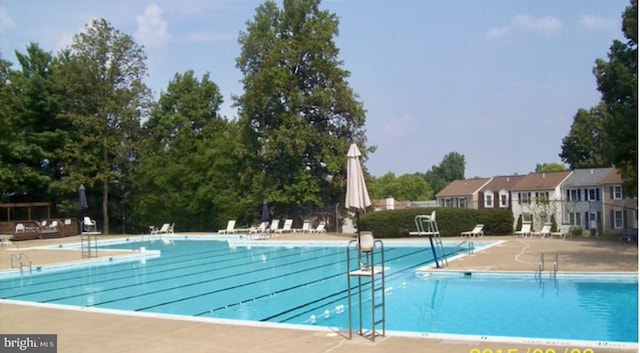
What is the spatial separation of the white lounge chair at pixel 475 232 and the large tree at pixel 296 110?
838cm

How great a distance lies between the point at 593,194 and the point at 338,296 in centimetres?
3663

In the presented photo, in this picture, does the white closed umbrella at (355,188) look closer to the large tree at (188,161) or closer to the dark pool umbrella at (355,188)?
the dark pool umbrella at (355,188)

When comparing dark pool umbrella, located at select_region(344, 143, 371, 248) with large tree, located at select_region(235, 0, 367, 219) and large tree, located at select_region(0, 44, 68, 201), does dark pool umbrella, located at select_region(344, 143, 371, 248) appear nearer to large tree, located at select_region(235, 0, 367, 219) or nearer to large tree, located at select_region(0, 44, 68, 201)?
large tree, located at select_region(235, 0, 367, 219)

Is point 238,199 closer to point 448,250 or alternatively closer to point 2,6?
→ point 448,250

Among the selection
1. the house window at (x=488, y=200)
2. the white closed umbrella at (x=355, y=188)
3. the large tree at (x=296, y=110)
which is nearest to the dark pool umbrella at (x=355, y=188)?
the white closed umbrella at (x=355, y=188)

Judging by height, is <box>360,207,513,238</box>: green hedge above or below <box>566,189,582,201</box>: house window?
below

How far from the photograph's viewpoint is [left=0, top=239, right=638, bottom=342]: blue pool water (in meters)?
9.37

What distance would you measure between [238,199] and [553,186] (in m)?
25.8

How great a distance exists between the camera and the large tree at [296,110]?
31.7 meters

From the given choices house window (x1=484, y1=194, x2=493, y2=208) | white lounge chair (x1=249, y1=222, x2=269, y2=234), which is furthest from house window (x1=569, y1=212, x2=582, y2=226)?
white lounge chair (x1=249, y1=222, x2=269, y2=234)

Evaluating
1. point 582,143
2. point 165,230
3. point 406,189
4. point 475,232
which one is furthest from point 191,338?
point 406,189

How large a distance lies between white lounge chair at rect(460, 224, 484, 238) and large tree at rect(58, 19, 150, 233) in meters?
20.5

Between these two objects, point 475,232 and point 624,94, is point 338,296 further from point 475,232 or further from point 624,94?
point 475,232

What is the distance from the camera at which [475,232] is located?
982 inches
